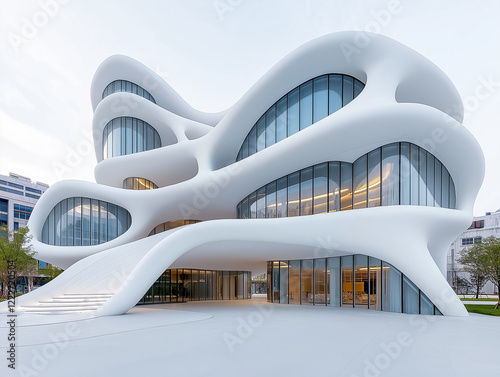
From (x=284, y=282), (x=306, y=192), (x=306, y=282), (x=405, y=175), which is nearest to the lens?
(x=405, y=175)

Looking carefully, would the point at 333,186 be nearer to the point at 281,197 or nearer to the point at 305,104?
the point at 281,197

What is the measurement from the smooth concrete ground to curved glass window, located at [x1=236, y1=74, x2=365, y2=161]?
1308 cm

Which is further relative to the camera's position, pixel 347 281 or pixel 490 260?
pixel 490 260

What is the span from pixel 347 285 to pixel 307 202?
497 cm

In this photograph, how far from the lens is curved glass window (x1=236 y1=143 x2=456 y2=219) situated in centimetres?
1705

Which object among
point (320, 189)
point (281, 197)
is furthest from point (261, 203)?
point (320, 189)

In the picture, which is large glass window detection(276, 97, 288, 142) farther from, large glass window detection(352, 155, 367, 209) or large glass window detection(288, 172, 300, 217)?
large glass window detection(352, 155, 367, 209)

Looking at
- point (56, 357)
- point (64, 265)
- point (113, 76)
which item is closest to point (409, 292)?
point (56, 357)

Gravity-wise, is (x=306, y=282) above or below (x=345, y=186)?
below

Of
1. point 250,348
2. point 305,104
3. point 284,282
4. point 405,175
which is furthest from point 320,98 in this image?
point 250,348

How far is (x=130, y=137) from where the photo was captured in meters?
32.9

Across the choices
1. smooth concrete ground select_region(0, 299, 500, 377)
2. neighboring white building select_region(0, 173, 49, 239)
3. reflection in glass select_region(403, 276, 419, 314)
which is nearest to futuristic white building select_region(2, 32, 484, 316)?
reflection in glass select_region(403, 276, 419, 314)

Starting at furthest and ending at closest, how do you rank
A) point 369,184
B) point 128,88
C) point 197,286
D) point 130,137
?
point 128,88 → point 130,137 → point 197,286 → point 369,184

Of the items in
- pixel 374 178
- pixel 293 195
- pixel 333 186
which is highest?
pixel 374 178
